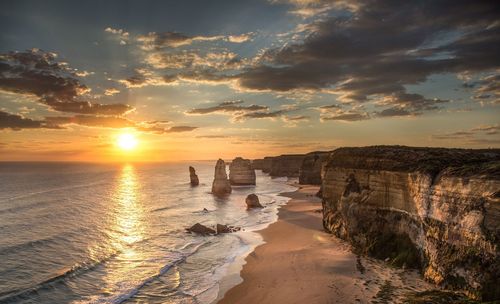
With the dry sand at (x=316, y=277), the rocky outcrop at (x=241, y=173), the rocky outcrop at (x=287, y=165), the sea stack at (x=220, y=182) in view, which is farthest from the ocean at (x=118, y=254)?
the rocky outcrop at (x=287, y=165)

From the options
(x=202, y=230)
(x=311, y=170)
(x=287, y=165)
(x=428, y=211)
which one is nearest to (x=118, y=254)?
(x=202, y=230)

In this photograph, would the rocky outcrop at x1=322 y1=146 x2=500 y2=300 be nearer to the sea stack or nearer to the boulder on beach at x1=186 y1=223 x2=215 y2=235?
the boulder on beach at x1=186 y1=223 x2=215 y2=235

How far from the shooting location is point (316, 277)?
18.8 metres

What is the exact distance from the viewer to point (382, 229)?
2172cm

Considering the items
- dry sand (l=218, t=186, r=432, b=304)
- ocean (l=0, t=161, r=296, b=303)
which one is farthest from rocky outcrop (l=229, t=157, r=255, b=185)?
dry sand (l=218, t=186, r=432, b=304)

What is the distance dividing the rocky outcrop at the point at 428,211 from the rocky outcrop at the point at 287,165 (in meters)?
98.3

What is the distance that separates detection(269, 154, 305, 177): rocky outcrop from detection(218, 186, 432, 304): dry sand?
98502 mm

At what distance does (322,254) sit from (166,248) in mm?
14513

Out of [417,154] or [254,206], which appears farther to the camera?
[254,206]

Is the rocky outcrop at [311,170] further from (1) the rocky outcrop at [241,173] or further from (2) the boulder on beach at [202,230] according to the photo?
(2) the boulder on beach at [202,230]

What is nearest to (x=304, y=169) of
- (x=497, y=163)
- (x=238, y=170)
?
(x=238, y=170)

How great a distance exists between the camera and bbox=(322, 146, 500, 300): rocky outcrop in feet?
44.4

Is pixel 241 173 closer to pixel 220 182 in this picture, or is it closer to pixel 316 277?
pixel 220 182

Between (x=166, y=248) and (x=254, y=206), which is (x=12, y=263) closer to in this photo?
(x=166, y=248)
